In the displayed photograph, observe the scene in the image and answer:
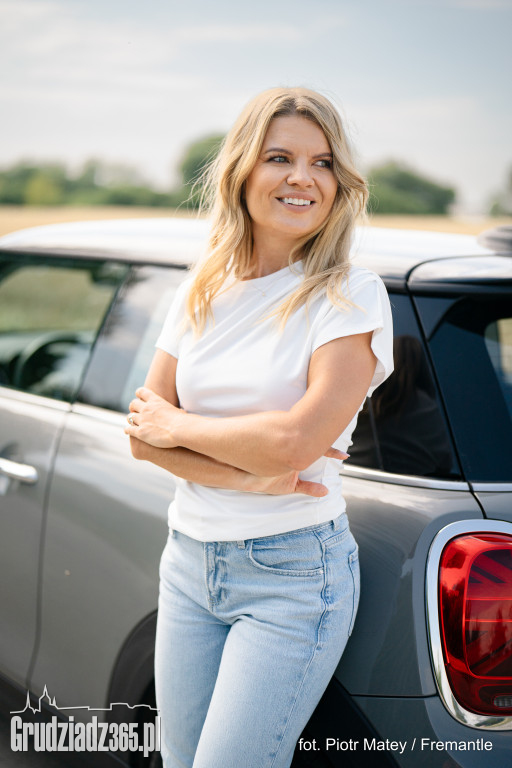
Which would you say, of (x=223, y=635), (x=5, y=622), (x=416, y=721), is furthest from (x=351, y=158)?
(x=5, y=622)

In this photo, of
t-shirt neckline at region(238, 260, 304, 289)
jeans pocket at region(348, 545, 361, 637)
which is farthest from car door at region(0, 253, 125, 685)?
jeans pocket at region(348, 545, 361, 637)

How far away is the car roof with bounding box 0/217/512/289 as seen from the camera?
1.88 m

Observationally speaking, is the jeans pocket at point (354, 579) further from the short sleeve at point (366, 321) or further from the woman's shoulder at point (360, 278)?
the woman's shoulder at point (360, 278)

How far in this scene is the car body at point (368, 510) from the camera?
1556 millimetres

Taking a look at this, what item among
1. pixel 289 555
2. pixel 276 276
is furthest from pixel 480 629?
pixel 276 276

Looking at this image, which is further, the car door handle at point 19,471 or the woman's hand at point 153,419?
the car door handle at point 19,471

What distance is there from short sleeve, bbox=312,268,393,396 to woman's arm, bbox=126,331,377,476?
0.02 meters

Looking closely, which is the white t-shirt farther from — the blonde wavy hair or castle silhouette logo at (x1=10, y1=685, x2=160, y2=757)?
castle silhouette logo at (x1=10, y1=685, x2=160, y2=757)

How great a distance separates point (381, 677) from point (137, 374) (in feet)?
4.04

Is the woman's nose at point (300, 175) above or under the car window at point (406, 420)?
above

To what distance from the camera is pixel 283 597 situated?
159 cm

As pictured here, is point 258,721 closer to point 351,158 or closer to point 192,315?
point 192,315

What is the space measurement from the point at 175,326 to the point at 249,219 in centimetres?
32

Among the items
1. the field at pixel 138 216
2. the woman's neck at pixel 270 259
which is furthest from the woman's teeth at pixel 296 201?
the field at pixel 138 216
